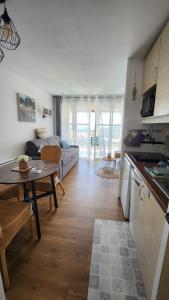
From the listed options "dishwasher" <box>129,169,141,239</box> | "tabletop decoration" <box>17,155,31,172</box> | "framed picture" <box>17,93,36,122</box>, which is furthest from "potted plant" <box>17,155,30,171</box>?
"framed picture" <box>17,93,36,122</box>

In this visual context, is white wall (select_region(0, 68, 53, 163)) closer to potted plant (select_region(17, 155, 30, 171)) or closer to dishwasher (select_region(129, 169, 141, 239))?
potted plant (select_region(17, 155, 30, 171))

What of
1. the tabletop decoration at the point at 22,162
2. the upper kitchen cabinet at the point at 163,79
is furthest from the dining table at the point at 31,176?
the upper kitchen cabinet at the point at 163,79

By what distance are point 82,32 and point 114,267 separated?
2.41 m

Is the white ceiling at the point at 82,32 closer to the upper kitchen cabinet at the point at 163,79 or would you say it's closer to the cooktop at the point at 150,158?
the upper kitchen cabinet at the point at 163,79

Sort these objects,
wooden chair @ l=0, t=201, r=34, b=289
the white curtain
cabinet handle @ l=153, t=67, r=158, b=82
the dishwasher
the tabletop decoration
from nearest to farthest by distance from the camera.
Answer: wooden chair @ l=0, t=201, r=34, b=289
the dishwasher
cabinet handle @ l=153, t=67, r=158, b=82
the tabletop decoration
the white curtain

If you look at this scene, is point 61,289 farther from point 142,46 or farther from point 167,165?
point 142,46

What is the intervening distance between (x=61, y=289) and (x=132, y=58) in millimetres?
2823

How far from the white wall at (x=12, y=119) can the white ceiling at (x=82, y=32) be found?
358mm

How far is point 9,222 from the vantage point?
1193 millimetres

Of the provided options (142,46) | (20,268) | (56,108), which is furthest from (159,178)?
(56,108)

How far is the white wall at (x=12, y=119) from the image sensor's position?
2701mm

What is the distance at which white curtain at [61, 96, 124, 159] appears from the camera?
496 cm

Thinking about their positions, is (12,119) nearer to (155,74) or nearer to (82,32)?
(82,32)

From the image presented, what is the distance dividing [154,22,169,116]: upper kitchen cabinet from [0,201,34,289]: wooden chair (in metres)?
1.58
